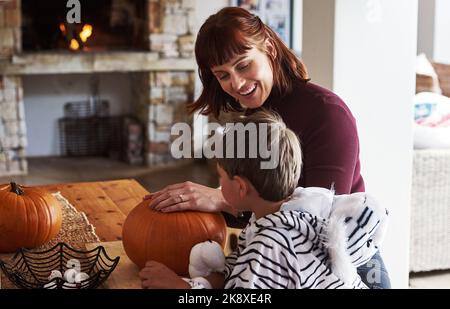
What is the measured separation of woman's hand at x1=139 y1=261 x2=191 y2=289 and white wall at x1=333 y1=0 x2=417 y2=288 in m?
1.18

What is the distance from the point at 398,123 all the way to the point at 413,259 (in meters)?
1.03

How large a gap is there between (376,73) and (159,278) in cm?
133

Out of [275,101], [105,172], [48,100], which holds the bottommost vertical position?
[105,172]

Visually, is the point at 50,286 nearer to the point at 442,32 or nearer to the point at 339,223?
the point at 339,223

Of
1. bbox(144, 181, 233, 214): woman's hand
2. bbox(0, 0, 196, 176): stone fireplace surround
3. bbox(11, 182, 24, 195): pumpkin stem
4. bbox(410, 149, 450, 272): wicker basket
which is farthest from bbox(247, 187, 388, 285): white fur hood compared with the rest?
bbox(0, 0, 196, 176): stone fireplace surround

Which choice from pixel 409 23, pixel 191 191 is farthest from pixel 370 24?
pixel 191 191

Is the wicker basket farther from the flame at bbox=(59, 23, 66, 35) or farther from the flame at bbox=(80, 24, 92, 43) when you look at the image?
the flame at bbox=(59, 23, 66, 35)

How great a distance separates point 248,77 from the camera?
67.9 inches

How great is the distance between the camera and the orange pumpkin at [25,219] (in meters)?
1.64

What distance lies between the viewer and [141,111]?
5.82 m

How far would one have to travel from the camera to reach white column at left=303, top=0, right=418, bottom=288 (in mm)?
2340

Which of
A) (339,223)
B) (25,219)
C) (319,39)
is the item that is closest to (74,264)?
(25,219)

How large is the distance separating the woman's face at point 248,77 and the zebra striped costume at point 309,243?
0.42m
